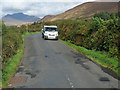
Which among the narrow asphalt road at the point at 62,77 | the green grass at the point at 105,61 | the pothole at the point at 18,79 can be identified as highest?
the green grass at the point at 105,61

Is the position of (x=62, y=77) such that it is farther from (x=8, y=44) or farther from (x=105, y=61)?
(x=8, y=44)

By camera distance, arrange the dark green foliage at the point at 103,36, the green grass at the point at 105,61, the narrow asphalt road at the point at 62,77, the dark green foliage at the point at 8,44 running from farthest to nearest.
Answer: the dark green foliage at the point at 103,36
the dark green foliage at the point at 8,44
the green grass at the point at 105,61
the narrow asphalt road at the point at 62,77

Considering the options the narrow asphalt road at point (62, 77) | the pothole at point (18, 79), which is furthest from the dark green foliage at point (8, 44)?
the pothole at point (18, 79)

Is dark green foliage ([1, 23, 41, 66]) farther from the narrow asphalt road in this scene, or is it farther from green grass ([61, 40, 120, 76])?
green grass ([61, 40, 120, 76])

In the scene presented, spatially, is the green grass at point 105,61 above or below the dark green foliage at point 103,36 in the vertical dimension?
below

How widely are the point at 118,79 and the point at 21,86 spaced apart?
209 inches

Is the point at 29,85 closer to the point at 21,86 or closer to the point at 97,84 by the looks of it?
the point at 21,86

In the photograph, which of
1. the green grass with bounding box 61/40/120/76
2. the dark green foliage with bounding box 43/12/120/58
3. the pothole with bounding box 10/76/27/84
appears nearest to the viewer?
the pothole with bounding box 10/76/27/84

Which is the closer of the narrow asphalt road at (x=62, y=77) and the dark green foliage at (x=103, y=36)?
the narrow asphalt road at (x=62, y=77)

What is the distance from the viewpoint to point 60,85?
766 centimetres

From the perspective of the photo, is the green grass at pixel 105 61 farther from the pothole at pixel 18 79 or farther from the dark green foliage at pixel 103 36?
the pothole at pixel 18 79

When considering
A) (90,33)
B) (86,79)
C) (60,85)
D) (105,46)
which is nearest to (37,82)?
(60,85)

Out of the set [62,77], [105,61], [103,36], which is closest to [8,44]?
[62,77]

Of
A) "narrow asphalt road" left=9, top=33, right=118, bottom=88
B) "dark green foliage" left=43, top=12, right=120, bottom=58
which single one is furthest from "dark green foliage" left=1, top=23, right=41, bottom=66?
"dark green foliage" left=43, top=12, right=120, bottom=58
